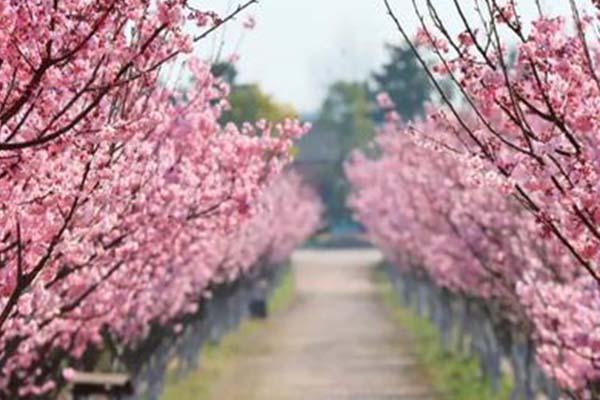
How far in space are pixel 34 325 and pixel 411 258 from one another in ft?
113

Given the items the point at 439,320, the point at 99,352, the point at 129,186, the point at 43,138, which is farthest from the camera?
the point at 439,320

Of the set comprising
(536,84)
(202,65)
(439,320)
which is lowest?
(439,320)

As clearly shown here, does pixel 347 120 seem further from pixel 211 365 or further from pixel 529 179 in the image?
pixel 529 179

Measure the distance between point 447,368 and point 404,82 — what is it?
7342 centimetres

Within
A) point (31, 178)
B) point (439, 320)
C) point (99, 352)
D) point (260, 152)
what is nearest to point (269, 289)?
point (439, 320)

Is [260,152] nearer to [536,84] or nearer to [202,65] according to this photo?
[202,65]

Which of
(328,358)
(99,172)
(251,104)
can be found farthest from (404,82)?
(99,172)

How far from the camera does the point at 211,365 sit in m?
37.6

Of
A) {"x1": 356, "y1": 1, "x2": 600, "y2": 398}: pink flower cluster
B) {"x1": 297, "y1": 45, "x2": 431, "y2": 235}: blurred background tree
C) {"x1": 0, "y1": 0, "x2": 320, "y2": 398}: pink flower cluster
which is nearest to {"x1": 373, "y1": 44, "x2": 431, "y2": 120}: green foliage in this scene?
{"x1": 297, "y1": 45, "x2": 431, "y2": 235}: blurred background tree

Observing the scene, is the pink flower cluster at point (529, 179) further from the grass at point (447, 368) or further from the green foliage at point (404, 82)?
the green foliage at point (404, 82)

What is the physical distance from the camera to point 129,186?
12.5 m

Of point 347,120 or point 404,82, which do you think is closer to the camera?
point 404,82

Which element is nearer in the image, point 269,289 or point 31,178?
point 31,178

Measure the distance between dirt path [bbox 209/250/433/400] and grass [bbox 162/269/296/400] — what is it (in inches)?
13.9
